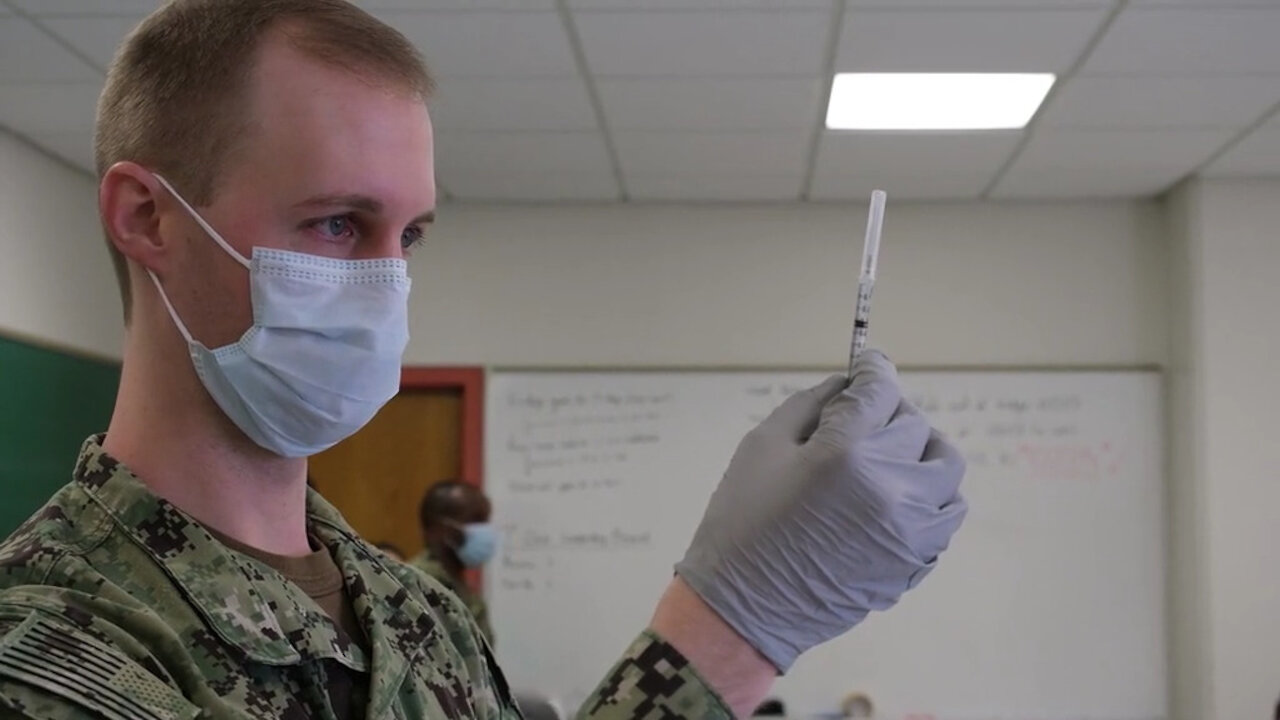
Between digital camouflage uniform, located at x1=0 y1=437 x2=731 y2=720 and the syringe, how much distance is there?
32cm

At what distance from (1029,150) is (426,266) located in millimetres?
2134

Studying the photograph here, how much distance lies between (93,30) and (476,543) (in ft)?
6.16

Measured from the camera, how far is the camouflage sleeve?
0.78m

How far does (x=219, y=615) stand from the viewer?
0.77m

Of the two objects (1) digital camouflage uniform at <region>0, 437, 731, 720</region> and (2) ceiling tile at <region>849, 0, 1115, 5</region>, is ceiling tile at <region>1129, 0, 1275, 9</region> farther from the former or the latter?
(1) digital camouflage uniform at <region>0, 437, 731, 720</region>

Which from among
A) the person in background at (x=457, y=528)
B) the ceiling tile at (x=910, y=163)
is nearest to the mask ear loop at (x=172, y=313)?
the person in background at (x=457, y=528)

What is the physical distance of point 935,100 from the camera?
347 centimetres

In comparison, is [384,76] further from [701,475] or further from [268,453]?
[701,475]

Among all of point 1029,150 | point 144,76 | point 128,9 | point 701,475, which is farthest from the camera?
point 701,475

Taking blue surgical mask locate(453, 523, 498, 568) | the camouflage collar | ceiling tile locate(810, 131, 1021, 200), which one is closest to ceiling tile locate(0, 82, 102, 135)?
blue surgical mask locate(453, 523, 498, 568)

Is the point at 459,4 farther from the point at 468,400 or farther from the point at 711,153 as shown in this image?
the point at 468,400

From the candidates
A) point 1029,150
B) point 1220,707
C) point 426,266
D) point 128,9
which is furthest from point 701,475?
point 128,9

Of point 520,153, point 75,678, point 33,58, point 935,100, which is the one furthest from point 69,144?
point 75,678

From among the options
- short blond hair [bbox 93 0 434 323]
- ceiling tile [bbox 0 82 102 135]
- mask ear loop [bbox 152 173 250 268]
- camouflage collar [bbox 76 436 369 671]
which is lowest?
camouflage collar [bbox 76 436 369 671]
